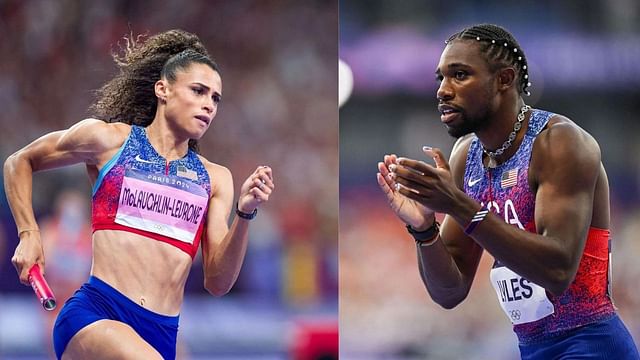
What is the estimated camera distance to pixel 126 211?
3264 millimetres

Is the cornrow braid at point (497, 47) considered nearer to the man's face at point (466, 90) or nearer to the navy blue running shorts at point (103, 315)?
the man's face at point (466, 90)

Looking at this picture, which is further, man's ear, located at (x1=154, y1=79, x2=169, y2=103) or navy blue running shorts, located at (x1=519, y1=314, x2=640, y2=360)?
man's ear, located at (x1=154, y1=79, x2=169, y2=103)

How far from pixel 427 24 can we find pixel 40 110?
391 cm

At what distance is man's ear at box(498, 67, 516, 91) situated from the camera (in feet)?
9.88

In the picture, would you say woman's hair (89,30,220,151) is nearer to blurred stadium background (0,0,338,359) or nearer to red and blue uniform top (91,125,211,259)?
red and blue uniform top (91,125,211,259)

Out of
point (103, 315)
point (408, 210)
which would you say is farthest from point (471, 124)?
point (103, 315)

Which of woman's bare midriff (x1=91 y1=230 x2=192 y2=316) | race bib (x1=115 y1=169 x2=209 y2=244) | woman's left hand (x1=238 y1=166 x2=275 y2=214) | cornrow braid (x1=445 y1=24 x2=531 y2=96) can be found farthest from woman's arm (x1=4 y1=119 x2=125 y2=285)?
cornrow braid (x1=445 y1=24 x2=531 y2=96)

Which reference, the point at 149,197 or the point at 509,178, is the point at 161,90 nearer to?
→ the point at 149,197

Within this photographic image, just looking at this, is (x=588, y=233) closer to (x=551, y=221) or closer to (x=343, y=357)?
(x=551, y=221)

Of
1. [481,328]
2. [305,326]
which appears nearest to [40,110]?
[305,326]

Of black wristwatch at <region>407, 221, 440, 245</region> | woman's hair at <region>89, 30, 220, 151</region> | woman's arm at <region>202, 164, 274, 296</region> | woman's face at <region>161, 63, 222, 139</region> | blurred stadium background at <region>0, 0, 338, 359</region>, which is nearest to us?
black wristwatch at <region>407, 221, 440, 245</region>

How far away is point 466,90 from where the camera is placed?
294cm

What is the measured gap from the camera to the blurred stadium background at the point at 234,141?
7031 millimetres

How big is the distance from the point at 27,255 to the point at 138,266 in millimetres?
402
